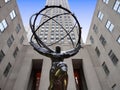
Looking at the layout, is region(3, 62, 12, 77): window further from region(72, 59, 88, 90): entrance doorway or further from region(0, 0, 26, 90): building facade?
region(72, 59, 88, 90): entrance doorway

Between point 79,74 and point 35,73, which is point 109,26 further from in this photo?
point 35,73

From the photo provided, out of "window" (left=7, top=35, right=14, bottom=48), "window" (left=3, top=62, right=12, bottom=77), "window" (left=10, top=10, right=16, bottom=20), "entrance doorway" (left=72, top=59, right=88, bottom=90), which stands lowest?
"window" (left=3, top=62, right=12, bottom=77)

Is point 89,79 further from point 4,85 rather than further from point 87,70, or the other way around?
point 4,85

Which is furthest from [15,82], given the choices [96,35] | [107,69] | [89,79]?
[96,35]

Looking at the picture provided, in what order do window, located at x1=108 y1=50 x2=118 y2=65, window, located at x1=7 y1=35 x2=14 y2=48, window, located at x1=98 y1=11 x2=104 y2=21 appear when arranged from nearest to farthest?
window, located at x1=108 y1=50 x2=118 y2=65, window, located at x1=7 y1=35 x2=14 y2=48, window, located at x1=98 y1=11 x2=104 y2=21

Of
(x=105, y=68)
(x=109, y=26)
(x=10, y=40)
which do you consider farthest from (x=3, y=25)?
(x=105, y=68)

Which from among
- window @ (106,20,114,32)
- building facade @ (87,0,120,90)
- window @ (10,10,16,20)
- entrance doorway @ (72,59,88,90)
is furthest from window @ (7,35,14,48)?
window @ (106,20,114,32)

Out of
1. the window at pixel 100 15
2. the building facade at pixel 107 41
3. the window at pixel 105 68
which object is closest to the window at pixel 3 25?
the building facade at pixel 107 41

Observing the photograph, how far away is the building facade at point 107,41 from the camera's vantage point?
15641 millimetres

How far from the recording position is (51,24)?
5428cm

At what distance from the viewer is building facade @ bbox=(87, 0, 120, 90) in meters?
15.6

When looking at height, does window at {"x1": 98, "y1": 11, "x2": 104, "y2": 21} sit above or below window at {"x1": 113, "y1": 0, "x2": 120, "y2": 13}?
above

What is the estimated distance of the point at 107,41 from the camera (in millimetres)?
18016

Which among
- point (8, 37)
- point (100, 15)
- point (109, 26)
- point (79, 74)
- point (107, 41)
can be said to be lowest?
point (79, 74)
